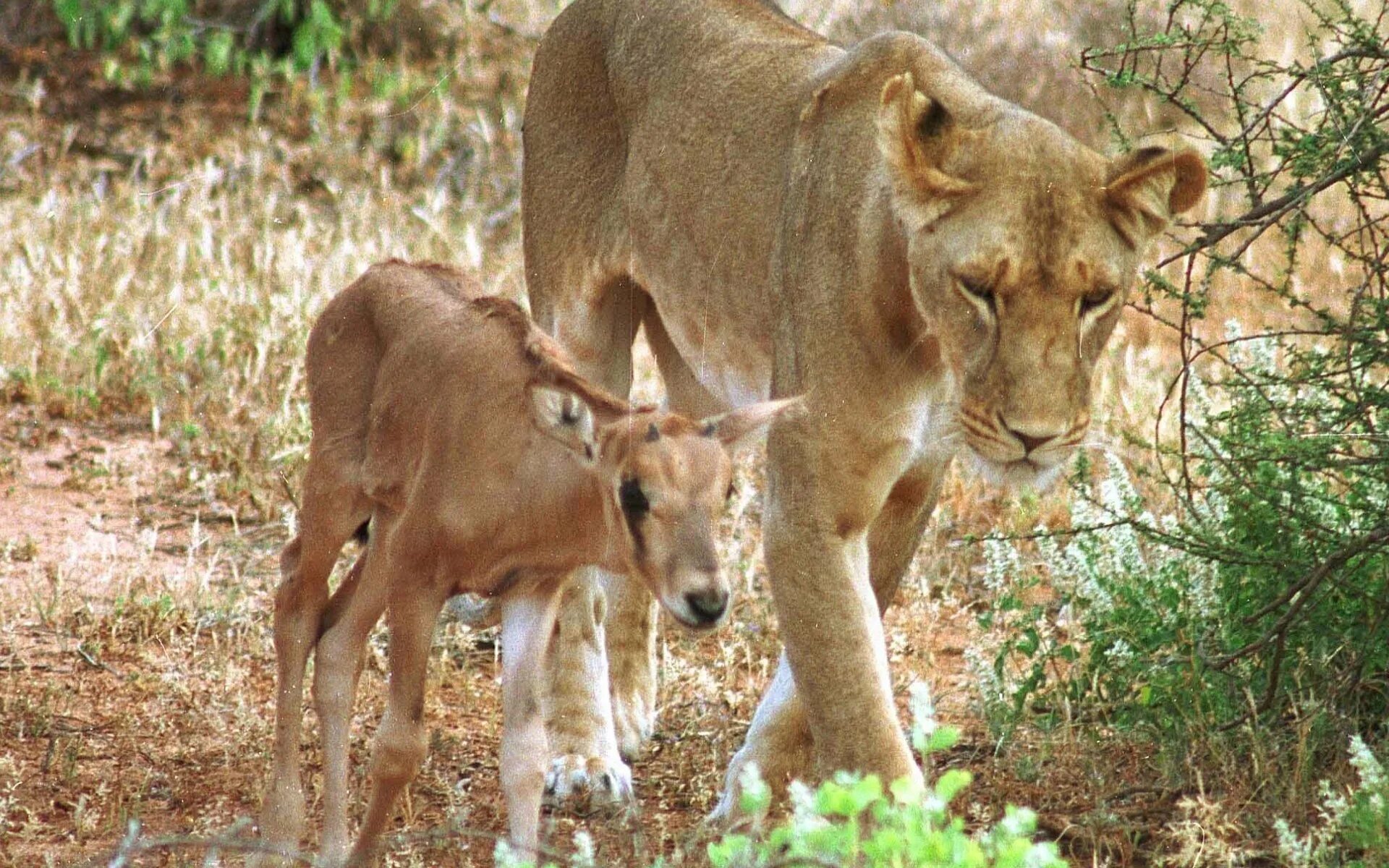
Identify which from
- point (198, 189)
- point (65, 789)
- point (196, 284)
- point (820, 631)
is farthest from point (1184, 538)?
point (198, 189)

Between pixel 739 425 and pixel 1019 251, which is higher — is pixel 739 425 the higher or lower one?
the lower one

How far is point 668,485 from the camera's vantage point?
3797 mm

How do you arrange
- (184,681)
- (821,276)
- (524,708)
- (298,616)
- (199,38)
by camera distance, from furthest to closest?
(199,38) < (184,681) < (298,616) < (821,276) < (524,708)

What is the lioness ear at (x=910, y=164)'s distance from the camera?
169 inches

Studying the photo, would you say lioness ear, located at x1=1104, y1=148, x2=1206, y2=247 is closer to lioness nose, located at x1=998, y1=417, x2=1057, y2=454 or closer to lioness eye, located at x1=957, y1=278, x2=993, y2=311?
lioness eye, located at x1=957, y1=278, x2=993, y2=311

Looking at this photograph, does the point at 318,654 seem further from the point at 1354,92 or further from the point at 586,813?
the point at 1354,92

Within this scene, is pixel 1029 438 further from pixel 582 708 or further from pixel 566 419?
pixel 582 708

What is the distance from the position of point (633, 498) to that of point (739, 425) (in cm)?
25

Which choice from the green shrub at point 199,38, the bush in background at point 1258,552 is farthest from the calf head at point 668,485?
the green shrub at point 199,38

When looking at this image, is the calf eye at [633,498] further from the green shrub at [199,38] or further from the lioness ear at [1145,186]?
the green shrub at [199,38]

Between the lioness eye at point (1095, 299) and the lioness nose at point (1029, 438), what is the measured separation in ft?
0.84

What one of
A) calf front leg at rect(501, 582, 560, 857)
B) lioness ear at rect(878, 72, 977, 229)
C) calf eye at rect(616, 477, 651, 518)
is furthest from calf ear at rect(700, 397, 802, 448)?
calf front leg at rect(501, 582, 560, 857)

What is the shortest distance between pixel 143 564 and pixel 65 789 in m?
1.47

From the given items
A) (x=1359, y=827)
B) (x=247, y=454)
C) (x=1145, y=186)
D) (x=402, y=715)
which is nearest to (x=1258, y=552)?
(x=1359, y=827)
